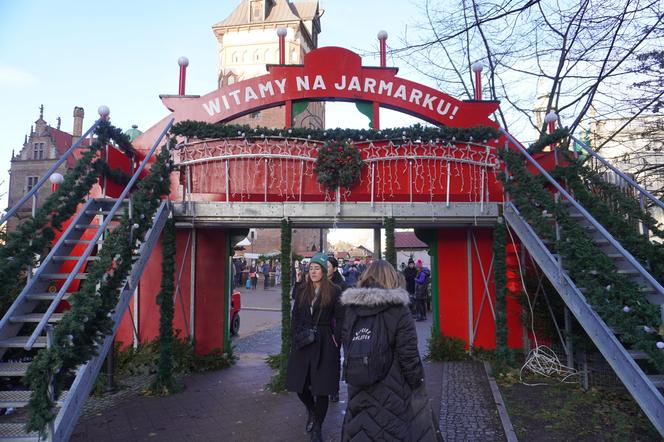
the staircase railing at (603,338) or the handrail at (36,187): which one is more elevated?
the handrail at (36,187)

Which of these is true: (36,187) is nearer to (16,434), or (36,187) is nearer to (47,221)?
(47,221)

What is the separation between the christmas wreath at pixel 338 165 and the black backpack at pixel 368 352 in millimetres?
4096

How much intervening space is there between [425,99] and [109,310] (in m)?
6.73

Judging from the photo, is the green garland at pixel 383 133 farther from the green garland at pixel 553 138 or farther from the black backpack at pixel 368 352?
the black backpack at pixel 368 352

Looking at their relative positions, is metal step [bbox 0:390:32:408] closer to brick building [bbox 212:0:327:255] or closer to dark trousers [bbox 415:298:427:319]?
dark trousers [bbox 415:298:427:319]

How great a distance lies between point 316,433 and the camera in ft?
15.1

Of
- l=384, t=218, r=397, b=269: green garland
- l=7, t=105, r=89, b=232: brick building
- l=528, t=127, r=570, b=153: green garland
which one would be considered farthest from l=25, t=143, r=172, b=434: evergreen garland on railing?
l=7, t=105, r=89, b=232: brick building

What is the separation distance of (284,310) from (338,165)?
236 centimetres

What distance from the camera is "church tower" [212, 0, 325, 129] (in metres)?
44.9

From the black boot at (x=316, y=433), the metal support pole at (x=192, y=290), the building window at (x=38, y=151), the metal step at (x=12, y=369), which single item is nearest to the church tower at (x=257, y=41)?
the building window at (x=38, y=151)

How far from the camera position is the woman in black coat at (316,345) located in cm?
459

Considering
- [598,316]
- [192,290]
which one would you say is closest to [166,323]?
[192,290]

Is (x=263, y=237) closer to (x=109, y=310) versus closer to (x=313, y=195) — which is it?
(x=313, y=195)

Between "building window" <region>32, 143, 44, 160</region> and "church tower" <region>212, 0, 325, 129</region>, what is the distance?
1958cm
